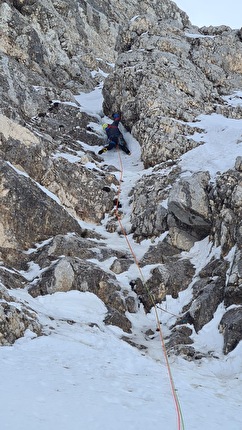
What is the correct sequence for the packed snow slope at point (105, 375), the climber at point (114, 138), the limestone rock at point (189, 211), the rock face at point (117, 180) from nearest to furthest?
the packed snow slope at point (105, 375)
the rock face at point (117, 180)
the limestone rock at point (189, 211)
the climber at point (114, 138)

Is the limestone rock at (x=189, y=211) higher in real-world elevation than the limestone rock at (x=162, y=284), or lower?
higher

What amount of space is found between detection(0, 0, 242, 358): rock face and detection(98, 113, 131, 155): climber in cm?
90

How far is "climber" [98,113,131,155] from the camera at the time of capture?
100ft

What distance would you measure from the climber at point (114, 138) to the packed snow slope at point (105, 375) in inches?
525

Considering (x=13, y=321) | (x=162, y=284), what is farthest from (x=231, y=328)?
(x=13, y=321)

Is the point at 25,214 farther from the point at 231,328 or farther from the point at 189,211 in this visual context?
the point at 231,328

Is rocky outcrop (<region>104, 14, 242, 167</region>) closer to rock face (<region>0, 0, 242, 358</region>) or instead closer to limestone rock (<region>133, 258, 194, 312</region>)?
rock face (<region>0, 0, 242, 358</region>)

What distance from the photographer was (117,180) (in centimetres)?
2631

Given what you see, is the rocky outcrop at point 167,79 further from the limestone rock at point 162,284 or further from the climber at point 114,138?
the limestone rock at point 162,284

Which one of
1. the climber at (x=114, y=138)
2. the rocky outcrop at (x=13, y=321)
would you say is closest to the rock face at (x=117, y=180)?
the rocky outcrop at (x=13, y=321)

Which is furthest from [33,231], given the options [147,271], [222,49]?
[222,49]

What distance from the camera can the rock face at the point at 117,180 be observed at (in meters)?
16.4

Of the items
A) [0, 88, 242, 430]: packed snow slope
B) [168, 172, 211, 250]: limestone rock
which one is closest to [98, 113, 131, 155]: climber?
[168, 172, 211, 250]: limestone rock

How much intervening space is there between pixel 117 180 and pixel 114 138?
18.4ft
